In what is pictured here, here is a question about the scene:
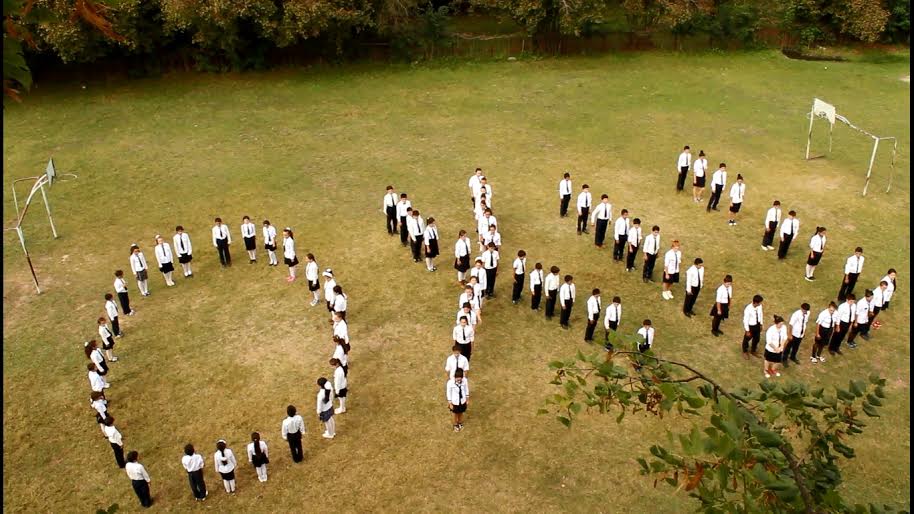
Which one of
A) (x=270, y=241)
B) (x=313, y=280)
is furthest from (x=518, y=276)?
(x=270, y=241)

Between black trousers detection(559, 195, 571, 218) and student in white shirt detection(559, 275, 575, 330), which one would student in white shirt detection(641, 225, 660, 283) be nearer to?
student in white shirt detection(559, 275, 575, 330)

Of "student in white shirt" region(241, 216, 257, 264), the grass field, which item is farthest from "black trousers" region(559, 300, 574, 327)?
"student in white shirt" region(241, 216, 257, 264)

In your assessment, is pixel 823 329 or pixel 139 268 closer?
pixel 823 329

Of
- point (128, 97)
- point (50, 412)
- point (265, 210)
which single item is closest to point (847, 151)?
point (265, 210)

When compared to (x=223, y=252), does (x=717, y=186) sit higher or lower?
higher

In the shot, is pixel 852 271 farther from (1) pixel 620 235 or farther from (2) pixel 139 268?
(2) pixel 139 268

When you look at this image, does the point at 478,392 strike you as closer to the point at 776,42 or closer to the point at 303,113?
the point at 303,113
